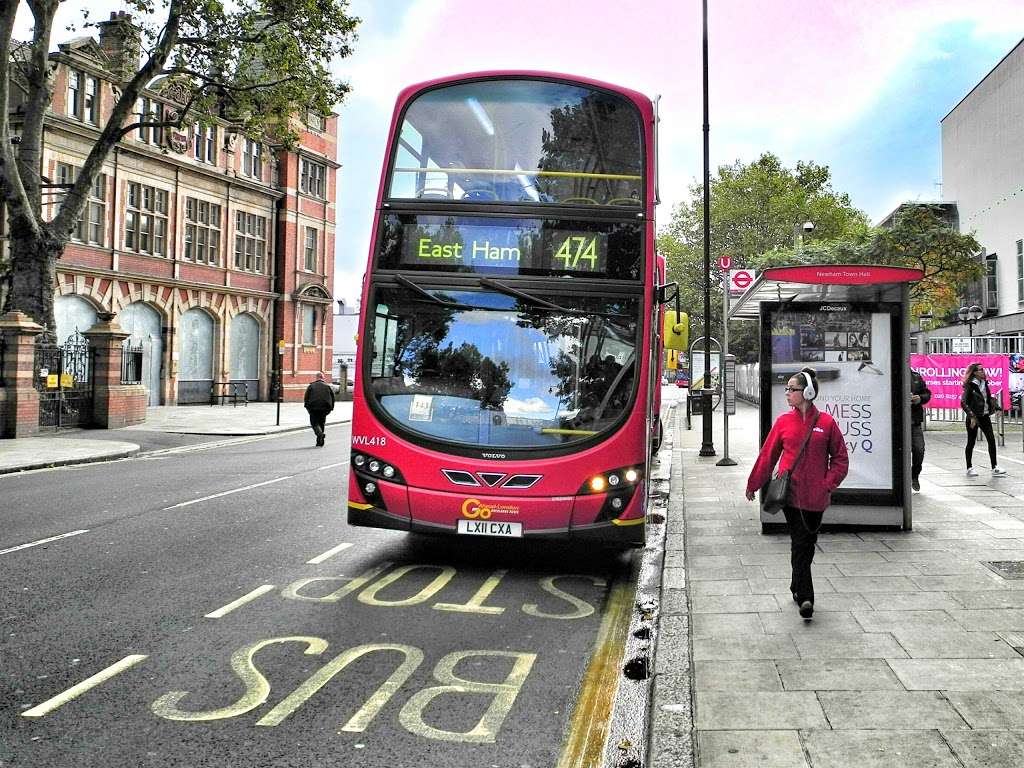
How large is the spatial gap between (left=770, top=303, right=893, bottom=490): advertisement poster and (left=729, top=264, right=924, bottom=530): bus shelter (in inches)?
0.4

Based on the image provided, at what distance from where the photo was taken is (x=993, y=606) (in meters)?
5.73

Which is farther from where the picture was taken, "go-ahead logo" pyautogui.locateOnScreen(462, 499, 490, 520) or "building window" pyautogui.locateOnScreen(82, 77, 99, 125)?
"building window" pyautogui.locateOnScreen(82, 77, 99, 125)

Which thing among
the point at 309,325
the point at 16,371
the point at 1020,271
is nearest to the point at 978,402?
the point at 16,371

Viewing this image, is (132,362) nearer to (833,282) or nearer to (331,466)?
(331,466)

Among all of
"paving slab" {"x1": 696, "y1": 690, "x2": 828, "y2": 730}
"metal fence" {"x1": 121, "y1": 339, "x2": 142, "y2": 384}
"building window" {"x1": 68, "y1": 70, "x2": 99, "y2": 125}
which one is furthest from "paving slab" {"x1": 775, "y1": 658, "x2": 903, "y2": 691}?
"building window" {"x1": 68, "y1": 70, "x2": 99, "y2": 125}

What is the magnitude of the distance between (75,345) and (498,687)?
21960mm

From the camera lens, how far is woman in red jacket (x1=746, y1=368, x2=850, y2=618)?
556 cm

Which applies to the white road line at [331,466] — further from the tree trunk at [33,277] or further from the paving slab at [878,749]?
the paving slab at [878,749]

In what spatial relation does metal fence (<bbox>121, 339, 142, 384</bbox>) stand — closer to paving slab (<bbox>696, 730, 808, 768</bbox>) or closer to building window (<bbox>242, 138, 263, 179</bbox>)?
building window (<bbox>242, 138, 263, 179</bbox>)

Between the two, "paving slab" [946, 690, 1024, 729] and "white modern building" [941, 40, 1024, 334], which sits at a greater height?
"white modern building" [941, 40, 1024, 334]

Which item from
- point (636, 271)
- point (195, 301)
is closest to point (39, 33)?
point (195, 301)

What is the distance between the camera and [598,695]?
4.44m

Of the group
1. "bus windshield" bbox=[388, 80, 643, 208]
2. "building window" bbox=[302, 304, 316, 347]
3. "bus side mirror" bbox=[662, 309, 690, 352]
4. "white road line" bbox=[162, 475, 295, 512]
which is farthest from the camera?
"building window" bbox=[302, 304, 316, 347]

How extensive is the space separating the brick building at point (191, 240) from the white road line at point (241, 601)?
66.3 feet
